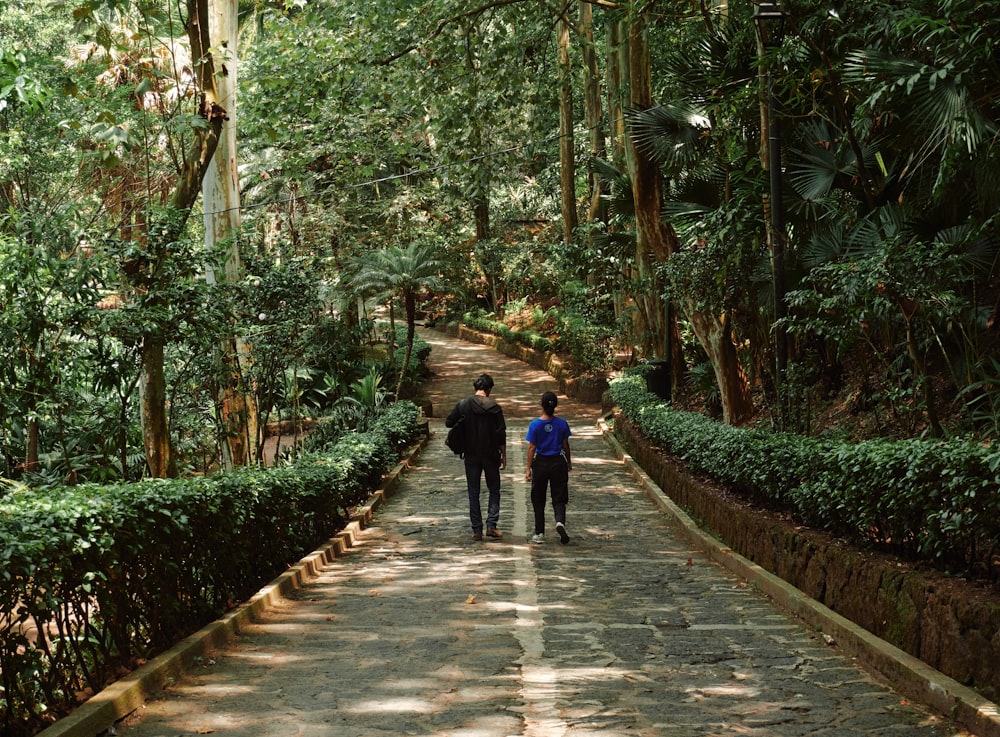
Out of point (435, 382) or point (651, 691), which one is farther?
point (435, 382)

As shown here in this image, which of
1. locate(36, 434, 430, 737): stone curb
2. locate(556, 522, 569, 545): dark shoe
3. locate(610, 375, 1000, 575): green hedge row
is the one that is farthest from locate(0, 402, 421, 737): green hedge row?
locate(610, 375, 1000, 575): green hedge row

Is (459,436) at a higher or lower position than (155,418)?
lower

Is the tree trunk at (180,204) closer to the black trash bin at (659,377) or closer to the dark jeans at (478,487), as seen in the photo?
the dark jeans at (478,487)

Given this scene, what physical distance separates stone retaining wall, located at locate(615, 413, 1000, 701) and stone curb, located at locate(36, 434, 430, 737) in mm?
4303

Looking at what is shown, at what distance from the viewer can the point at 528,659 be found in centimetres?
700

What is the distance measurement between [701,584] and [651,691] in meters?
4.02

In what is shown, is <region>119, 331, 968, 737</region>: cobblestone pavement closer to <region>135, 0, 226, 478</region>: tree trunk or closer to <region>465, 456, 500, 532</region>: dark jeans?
<region>465, 456, 500, 532</region>: dark jeans

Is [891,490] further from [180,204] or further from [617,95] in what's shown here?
[617,95]

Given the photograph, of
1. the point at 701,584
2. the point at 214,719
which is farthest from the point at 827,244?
the point at 214,719

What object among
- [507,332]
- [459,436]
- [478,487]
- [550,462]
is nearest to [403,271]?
[507,332]

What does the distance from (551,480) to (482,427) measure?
104 centimetres

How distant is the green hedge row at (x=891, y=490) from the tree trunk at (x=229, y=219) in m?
6.51

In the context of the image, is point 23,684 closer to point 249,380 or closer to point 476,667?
point 476,667

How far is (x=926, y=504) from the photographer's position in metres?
6.77
